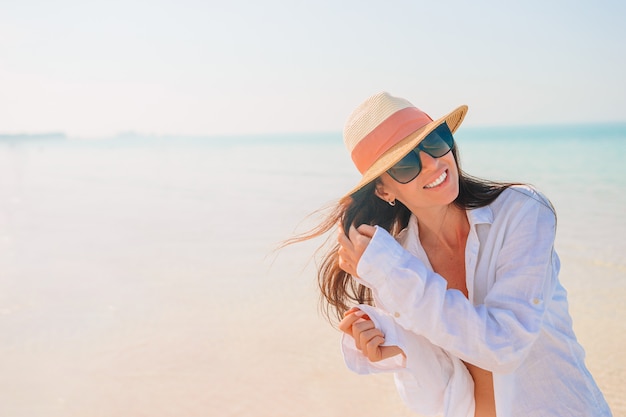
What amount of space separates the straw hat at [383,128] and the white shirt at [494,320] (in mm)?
339

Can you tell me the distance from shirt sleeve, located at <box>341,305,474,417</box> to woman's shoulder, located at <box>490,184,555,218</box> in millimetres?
590

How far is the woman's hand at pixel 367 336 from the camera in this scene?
7.58 ft

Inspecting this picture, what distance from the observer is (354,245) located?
2188mm

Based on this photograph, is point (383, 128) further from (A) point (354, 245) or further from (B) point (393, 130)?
(A) point (354, 245)

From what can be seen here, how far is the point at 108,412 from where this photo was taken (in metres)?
4.11

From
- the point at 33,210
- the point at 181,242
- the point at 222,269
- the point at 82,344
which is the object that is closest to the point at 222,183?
the point at 33,210

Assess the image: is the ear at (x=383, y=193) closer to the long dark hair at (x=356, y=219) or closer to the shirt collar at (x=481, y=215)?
the long dark hair at (x=356, y=219)

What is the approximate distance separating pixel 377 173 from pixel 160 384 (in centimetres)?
290

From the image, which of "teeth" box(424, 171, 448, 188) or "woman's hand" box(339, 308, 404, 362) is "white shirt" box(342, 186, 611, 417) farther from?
"teeth" box(424, 171, 448, 188)

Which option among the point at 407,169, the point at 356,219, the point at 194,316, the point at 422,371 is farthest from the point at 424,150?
the point at 194,316

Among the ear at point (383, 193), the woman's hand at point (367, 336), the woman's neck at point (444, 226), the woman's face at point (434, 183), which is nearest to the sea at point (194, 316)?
the ear at point (383, 193)

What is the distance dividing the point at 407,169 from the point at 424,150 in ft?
0.31

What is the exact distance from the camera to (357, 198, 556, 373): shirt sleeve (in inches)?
77.6

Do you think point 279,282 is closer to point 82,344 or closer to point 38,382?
point 82,344
